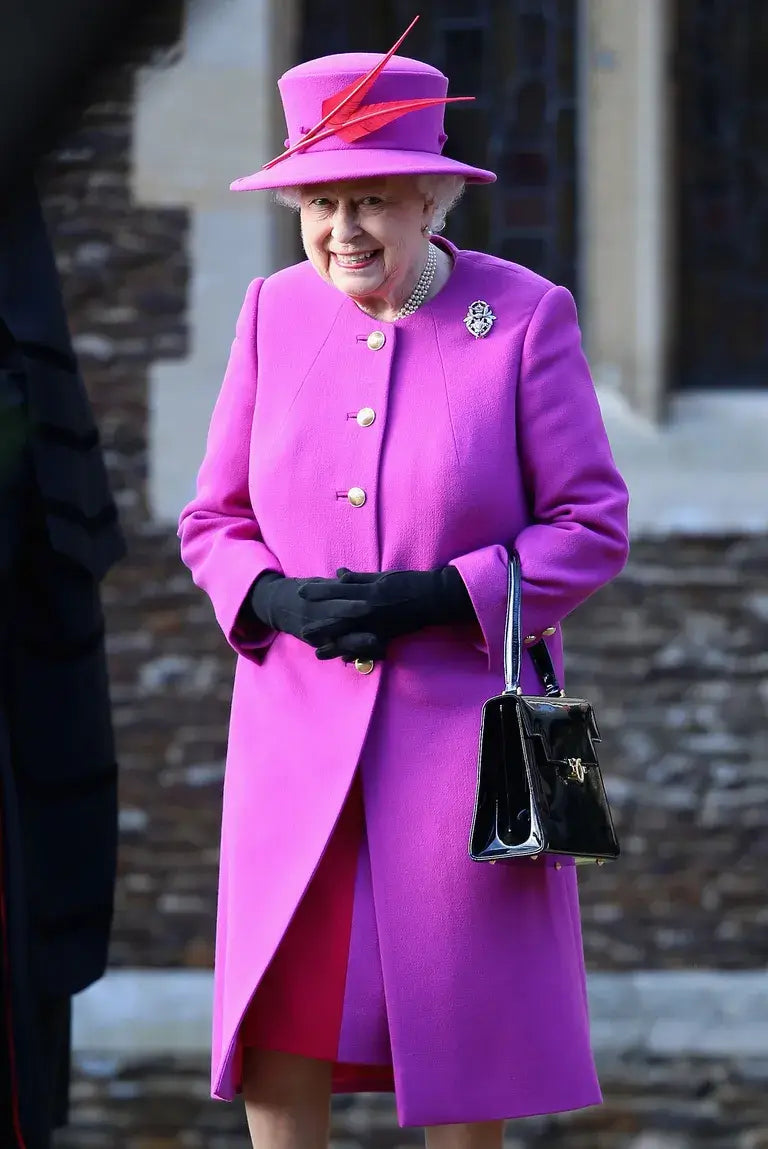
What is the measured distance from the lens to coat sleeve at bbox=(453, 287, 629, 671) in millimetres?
1855

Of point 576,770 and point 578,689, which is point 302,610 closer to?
point 576,770

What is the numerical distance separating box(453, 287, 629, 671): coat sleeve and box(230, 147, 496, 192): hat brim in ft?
0.73

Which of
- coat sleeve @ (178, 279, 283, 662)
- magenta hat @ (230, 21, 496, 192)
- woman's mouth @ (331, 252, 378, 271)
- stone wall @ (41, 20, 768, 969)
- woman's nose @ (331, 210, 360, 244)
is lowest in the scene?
stone wall @ (41, 20, 768, 969)

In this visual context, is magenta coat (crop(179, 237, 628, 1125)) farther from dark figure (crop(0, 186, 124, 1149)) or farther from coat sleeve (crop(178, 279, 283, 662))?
dark figure (crop(0, 186, 124, 1149))

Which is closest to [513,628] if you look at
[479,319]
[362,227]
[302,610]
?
[302,610]

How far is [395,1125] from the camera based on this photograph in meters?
4.23

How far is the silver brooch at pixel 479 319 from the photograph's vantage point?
6.31 feet

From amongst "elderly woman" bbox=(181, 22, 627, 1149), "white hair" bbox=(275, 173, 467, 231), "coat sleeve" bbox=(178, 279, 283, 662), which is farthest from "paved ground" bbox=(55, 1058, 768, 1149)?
"white hair" bbox=(275, 173, 467, 231)

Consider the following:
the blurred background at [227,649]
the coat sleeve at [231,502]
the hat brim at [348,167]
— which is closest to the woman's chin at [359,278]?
the hat brim at [348,167]

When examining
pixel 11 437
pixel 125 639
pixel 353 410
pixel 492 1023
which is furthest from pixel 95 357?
pixel 11 437

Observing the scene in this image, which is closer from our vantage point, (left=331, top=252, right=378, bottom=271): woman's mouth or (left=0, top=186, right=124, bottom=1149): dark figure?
(left=331, top=252, right=378, bottom=271): woman's mouth

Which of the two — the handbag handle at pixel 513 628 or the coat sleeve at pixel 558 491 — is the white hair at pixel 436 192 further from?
the handbag handle at pixel 513 628

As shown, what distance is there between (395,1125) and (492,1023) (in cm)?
253

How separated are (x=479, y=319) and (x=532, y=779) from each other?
0.56 m
